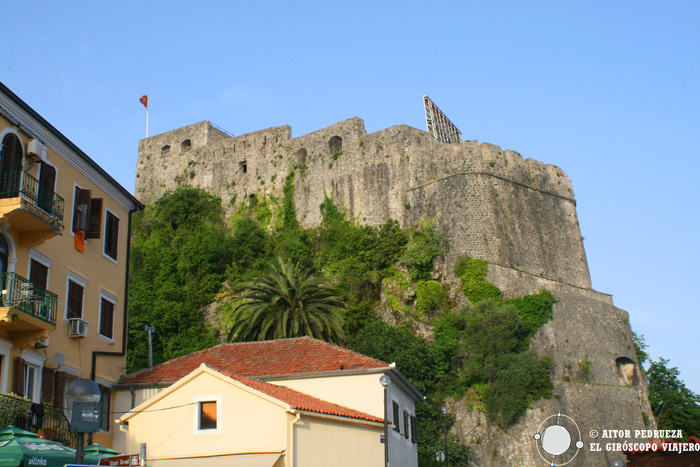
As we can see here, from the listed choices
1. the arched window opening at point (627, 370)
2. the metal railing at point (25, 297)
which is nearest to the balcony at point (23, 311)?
the metal railing at point (25, 297)

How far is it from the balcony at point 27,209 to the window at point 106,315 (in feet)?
13.2

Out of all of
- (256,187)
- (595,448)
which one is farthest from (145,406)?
(256,187)

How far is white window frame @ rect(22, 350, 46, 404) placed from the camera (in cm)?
1972

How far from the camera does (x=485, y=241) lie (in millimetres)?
42469

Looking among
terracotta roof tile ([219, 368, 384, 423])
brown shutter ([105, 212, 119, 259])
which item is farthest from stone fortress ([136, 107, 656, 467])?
brown shutter ([105, 212, 119, 259])

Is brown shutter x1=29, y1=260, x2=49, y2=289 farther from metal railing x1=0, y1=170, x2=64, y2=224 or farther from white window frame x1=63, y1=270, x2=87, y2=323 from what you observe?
Answer: metal railing x1=0, y1=170, x2=64, y2=224

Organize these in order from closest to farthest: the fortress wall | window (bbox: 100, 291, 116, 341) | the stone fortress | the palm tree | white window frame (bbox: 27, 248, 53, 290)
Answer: white window frame (bbox: 27, 248, 53, 290) < window (bbox: 100, 291, 116, 341) < the palm tree < the stone fortress < the fortress wall

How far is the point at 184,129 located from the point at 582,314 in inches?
1325

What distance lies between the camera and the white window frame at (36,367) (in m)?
19.7

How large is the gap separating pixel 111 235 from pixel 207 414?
7351mm

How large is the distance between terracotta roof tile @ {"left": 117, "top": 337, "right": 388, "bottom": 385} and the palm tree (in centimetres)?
662

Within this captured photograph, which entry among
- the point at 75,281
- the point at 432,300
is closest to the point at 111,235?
the point at 75,281

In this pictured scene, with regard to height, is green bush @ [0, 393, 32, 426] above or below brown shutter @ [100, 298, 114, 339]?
below

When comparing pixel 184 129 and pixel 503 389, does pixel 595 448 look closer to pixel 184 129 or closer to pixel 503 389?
pixel 503 389
